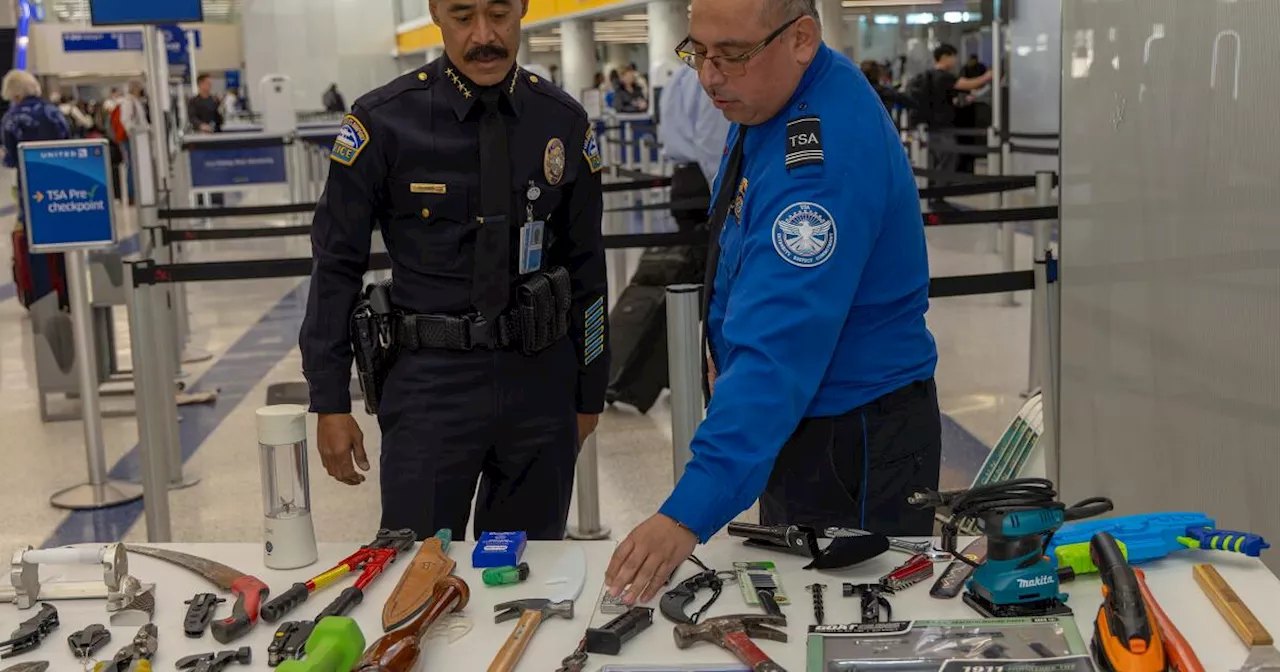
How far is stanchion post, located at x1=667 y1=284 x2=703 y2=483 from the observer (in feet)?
10.5

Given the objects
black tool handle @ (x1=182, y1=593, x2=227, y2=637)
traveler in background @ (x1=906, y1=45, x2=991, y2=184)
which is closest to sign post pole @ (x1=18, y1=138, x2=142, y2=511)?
black tool handle @ (x1=182, y1=593, x2=227, y2=637)

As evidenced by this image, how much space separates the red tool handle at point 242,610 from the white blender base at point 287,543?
0.08 meters

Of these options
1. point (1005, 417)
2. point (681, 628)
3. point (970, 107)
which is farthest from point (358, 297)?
point (970, 107)

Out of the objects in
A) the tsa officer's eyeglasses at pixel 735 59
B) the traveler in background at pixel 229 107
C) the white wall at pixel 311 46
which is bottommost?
the tsa officer's eyeglasses at pixel 735 59

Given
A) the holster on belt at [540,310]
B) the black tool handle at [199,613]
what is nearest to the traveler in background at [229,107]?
the holster on belt at [540,310]

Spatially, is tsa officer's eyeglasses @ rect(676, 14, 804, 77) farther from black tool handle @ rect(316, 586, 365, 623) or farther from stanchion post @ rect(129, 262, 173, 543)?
stanchion post @ rect(129, 262, 173, 543)

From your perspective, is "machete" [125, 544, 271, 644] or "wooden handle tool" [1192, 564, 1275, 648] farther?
"machete" [125, 544, 271, 644]

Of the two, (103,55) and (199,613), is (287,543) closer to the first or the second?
(199,613)

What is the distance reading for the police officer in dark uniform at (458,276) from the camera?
241 centimetres

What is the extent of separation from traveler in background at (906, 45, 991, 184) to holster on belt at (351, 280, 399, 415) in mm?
10807

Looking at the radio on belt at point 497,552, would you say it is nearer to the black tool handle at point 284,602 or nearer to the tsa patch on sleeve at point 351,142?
the black tool handle at point 284,602

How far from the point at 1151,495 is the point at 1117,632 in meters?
1.38

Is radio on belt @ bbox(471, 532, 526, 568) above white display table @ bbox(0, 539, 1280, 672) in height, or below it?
above

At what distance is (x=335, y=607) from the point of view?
164cm
